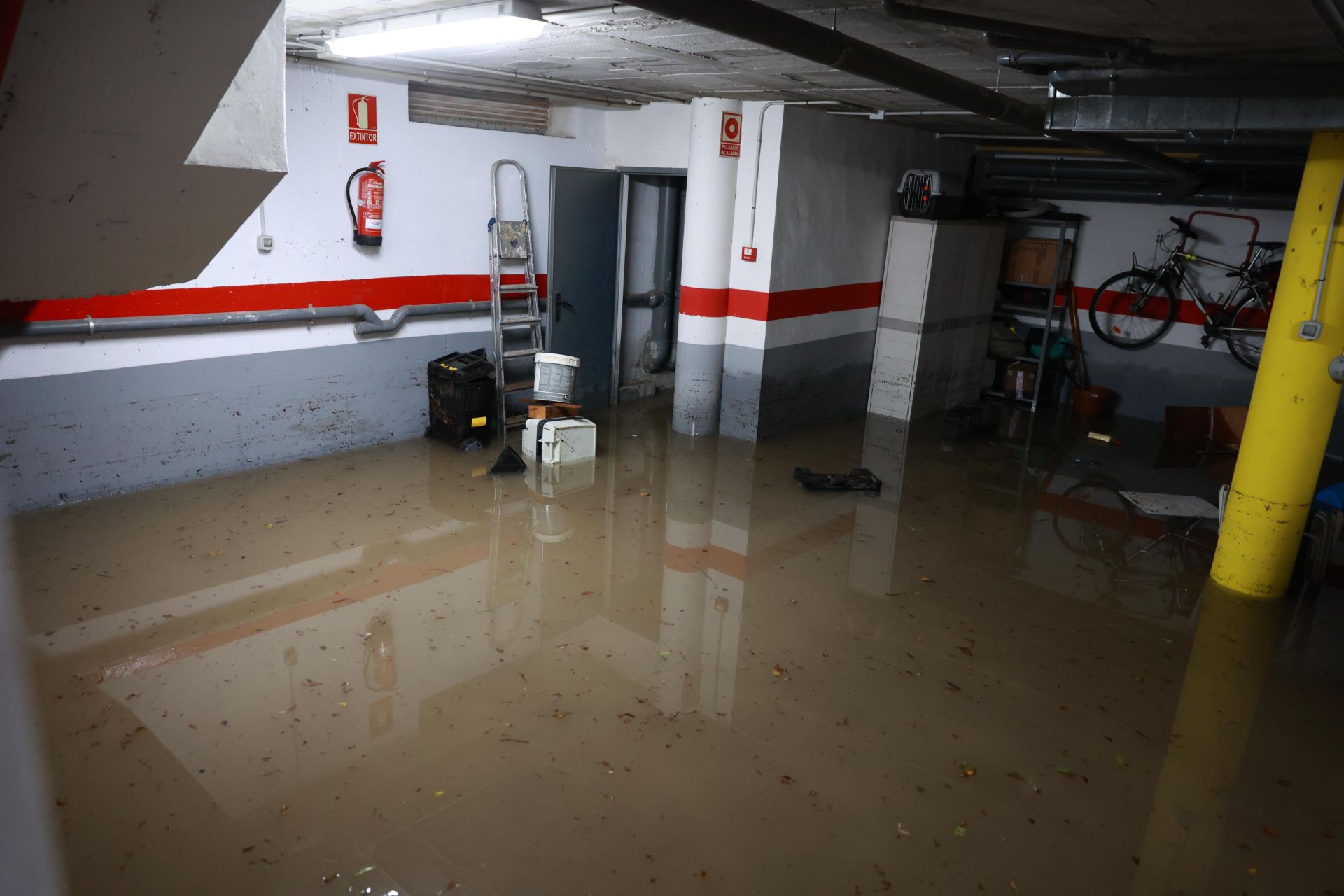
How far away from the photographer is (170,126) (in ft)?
5.18

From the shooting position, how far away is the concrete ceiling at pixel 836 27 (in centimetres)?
318

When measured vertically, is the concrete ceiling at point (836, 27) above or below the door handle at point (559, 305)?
above

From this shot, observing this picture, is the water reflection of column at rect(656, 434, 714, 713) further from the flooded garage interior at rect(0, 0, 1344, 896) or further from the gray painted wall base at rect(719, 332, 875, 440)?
the gray painted wall base at rect(719, 332, 875, 440)

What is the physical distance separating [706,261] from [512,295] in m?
1.64

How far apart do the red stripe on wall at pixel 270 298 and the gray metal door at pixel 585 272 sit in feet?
0.81

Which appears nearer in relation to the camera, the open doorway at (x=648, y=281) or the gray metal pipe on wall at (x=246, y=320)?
the gray metal pipe on wall at (x=246, y=320)

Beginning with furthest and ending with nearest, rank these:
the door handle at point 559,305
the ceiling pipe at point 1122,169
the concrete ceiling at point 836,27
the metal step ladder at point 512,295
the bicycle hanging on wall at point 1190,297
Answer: the bicycle hanging on wall at point 1190,297
the ceiling pipe at point 1122,169
the door handle at point 559,305
the metal step ladder at point 512,295
the concrete ceiling at point 836,27

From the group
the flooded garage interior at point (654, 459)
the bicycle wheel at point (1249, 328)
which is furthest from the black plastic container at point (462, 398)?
the bicycle wheel at point (1249, 328)

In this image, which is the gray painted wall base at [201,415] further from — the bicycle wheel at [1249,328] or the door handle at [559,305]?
the bicycle wheel at [1249,328]

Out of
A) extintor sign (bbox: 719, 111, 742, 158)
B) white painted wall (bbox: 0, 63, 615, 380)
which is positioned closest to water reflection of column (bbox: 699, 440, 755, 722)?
extintor sign (bbox: 719, 111, 742, 158)

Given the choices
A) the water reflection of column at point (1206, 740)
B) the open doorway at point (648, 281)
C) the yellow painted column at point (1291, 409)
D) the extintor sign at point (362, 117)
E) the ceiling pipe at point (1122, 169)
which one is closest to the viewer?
the water reflection of column at point (1206, 740)

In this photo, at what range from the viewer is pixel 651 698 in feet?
12.3

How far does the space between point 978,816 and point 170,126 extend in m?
3.14

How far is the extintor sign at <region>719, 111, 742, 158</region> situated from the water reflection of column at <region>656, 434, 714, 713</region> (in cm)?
232
